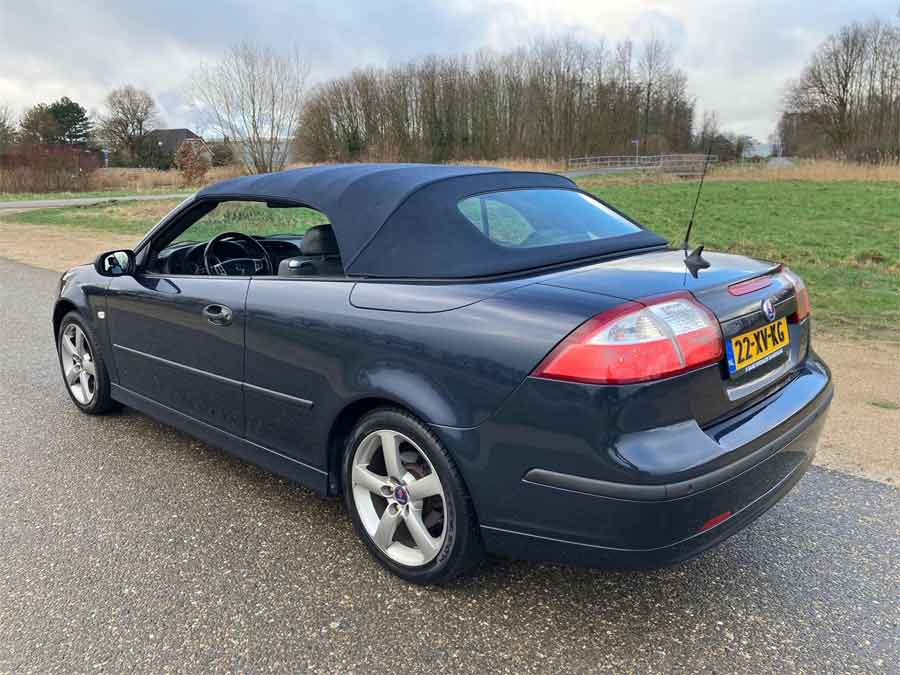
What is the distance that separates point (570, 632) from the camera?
2336mm

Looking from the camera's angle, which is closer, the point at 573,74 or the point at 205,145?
the point at 205,145

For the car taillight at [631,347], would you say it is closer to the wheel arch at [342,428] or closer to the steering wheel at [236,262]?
Result: the wheel arch at [342,428]

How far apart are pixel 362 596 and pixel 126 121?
81387mm

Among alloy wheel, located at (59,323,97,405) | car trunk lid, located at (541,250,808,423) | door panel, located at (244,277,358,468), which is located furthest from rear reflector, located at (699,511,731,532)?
alloy wheel, located at (59,323,97,405)

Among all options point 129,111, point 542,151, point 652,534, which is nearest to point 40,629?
point 652,534

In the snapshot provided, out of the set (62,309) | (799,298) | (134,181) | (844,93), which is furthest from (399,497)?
(844,93)

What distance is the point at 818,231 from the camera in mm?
13844

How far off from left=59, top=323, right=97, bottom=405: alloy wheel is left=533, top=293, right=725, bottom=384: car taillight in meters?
3.34

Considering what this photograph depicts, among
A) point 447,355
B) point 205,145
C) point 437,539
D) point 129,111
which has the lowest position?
point 437,539

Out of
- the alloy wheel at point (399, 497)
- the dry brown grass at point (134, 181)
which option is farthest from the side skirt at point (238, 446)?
the dry brown grass at point (134, 181)

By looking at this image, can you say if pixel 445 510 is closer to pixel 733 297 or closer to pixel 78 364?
pixel 733 297

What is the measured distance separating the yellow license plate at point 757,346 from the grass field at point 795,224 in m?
1.84

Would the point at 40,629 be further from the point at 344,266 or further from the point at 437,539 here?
the point at 344,266

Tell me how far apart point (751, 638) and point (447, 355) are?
1.36 m
